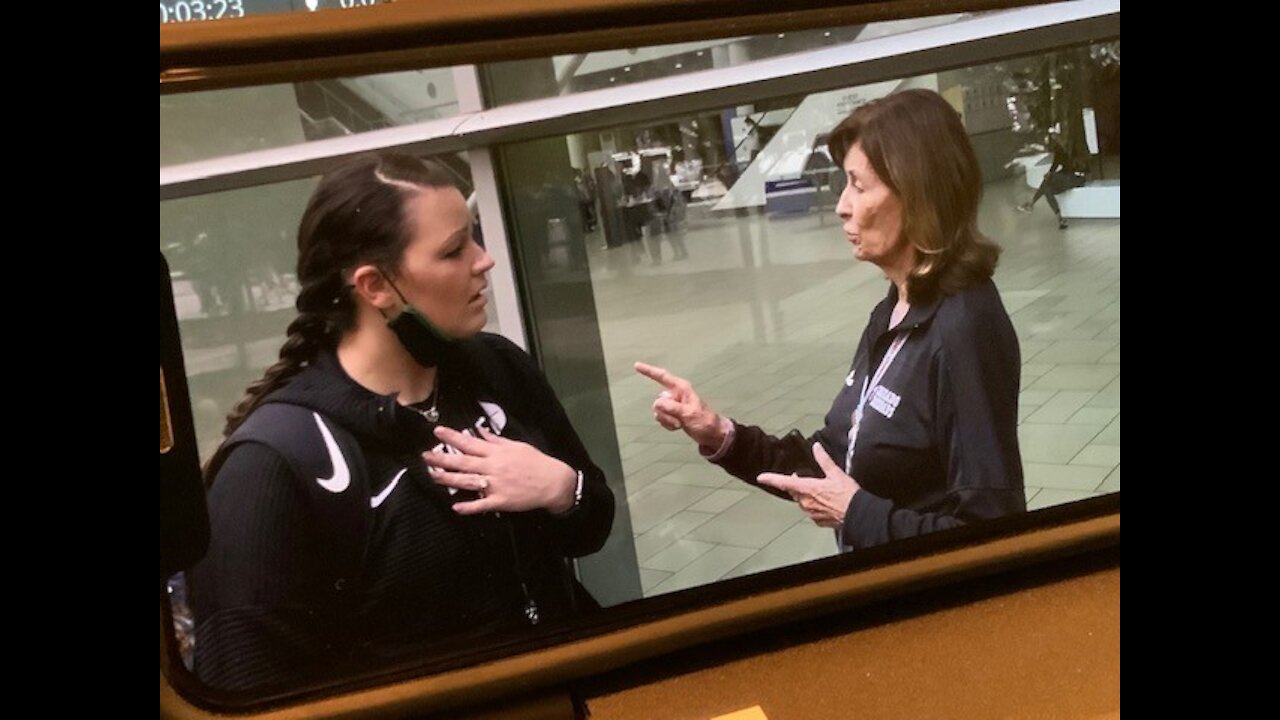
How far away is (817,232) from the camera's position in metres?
1.05

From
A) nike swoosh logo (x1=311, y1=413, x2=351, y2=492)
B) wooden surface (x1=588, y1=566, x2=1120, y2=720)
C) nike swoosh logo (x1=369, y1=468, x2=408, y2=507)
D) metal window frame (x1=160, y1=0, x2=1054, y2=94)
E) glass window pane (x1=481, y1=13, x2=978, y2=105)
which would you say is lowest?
wooden surface (x1=588, y1=566, x2=1120, y2=720)

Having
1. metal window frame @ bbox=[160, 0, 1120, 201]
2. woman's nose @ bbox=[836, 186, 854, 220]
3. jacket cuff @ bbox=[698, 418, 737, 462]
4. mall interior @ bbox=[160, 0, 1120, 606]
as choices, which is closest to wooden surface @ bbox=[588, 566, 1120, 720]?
mall interior @ bbox=[160, 0, 1120, 606]

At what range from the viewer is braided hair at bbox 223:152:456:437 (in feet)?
2.93

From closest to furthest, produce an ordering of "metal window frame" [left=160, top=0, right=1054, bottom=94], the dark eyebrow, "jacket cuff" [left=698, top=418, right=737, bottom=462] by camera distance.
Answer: "metal window frame" [left=160, top=0, right=1054, bottom=94]
the dark eyebrow
"jacket cuff" [left=698, top=418, right=737, bottom=462]

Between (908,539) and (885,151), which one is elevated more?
(885,151)

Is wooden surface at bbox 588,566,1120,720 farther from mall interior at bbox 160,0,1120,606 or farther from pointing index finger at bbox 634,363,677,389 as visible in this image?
pointing index finger at bbox 634,363,677,389

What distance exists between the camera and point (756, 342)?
3.45 ft

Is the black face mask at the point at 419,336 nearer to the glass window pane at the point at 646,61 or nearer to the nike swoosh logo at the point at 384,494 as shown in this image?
the nike swoosh logo at the point at 384,494

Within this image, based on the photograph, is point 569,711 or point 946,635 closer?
point 569,711

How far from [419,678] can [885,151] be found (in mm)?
723

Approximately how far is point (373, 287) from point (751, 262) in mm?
401
